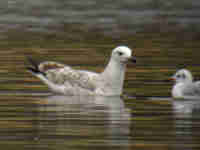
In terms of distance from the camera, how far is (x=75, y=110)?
14.7 m

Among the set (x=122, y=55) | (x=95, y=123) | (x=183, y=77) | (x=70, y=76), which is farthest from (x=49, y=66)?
(x=95, y=123)

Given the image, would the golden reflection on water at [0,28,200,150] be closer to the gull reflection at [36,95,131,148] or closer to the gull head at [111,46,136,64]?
the gull reflection at [36,95,131,148]

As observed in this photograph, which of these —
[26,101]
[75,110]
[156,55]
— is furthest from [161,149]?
[156,55]

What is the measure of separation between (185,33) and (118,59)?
41.7ft

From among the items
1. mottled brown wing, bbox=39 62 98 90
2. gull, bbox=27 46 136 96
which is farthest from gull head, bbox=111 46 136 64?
mottled brown wing, bbox=39 62 98 90

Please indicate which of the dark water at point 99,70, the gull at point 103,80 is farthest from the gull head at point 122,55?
the dark water at point 99,70

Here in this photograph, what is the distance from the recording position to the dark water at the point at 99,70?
12.1m

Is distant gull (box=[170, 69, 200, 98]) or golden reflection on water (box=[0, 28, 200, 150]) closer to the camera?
golden reflection on water (box=[0, 28, 200, 150])

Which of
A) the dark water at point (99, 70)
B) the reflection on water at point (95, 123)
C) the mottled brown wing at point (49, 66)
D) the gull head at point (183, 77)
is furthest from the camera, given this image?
the mottled brown wing at point (49, 66)

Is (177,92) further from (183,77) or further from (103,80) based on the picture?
(103,80)

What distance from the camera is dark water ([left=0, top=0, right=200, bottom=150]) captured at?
12.1 metres

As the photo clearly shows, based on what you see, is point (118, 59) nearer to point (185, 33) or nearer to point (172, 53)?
point (172, 53)

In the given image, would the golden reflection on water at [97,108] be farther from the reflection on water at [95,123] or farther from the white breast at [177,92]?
the white breast at [177,92]

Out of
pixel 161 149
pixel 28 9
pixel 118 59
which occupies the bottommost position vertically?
pixel 161 149
